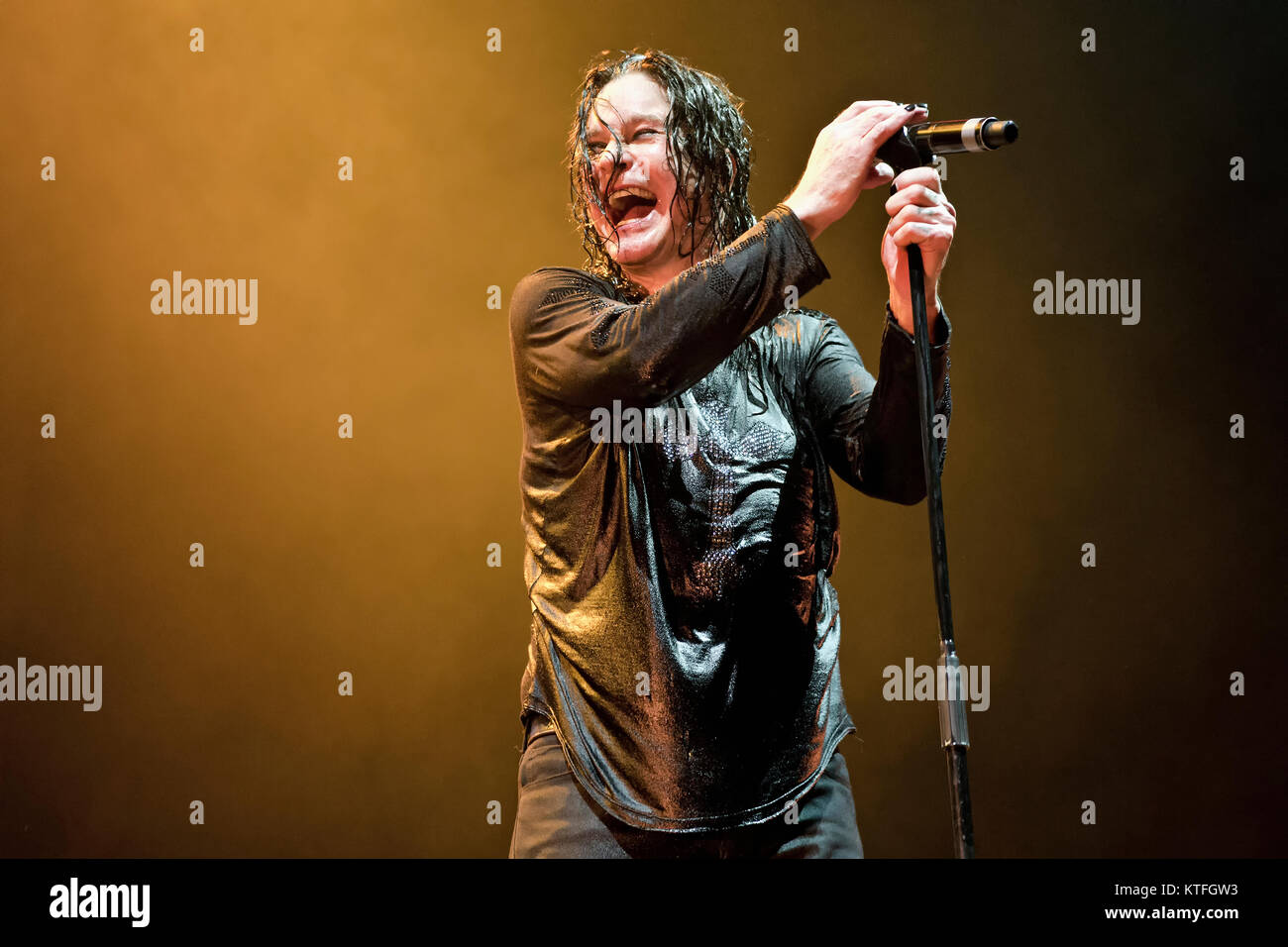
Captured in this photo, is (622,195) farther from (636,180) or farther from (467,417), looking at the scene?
(467,417)

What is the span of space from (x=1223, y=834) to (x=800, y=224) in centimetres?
221

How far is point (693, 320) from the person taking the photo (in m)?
1.24

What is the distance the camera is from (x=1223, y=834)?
2.70 meters

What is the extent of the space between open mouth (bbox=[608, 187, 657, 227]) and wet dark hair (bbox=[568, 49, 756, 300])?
2 cm

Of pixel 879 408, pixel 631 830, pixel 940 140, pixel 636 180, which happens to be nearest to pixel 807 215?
pixel 940 140

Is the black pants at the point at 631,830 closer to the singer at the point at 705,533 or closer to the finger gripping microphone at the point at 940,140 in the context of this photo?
the singer at the point at 705,533

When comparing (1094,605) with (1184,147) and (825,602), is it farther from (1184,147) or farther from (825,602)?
(825,602)

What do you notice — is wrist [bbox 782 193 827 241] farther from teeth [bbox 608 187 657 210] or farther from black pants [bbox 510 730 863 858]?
black pants [bbox 510 730 863 858]

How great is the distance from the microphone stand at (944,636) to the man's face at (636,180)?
1.48ft

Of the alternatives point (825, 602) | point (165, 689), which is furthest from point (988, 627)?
point (165, 689)

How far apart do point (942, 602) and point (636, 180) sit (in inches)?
31.2

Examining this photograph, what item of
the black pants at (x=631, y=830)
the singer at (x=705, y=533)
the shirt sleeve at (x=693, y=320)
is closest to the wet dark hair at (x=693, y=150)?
the singer at (x=705, y=533)

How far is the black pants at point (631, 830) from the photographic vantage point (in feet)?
4.23
